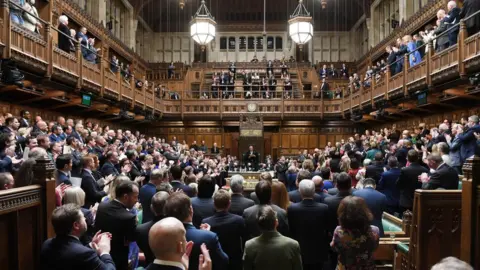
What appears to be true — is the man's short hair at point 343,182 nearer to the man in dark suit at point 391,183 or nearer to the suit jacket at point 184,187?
the suit jacket at point 184,187

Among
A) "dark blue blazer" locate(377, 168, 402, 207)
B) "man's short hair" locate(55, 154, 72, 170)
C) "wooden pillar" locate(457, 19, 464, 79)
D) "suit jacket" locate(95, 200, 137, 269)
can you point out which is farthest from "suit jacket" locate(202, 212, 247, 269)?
"wooden pillar" locate(457, 19, 464, 79)

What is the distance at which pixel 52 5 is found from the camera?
14.8 meters

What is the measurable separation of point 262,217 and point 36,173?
167cm

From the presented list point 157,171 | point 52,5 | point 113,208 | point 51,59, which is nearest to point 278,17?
point 52,5

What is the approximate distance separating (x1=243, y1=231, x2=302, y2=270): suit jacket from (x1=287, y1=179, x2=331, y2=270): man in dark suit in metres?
1.27

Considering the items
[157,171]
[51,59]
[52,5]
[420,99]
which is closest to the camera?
[157,171]

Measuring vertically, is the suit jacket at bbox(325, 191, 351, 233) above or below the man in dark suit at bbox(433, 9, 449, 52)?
below

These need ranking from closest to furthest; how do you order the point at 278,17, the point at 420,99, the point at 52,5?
the point at 420,99 < the point at 52,5 < the point at 278,17

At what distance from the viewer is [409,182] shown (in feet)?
20.8

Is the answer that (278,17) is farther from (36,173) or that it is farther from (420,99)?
(36,173)

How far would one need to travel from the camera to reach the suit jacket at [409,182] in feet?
20.7

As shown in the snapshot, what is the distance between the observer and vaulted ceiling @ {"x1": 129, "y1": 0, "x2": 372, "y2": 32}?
26.3m

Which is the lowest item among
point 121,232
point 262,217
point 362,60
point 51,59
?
point 121,232

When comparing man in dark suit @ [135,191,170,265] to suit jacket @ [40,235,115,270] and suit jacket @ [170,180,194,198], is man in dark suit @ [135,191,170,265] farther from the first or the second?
suit jacket @ [170,180,194,198]
